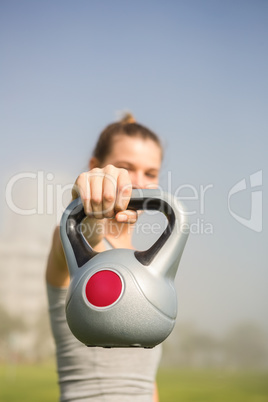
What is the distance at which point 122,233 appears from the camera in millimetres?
1646

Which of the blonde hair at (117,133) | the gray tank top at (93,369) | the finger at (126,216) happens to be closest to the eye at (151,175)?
the blonde hair at (117,133)

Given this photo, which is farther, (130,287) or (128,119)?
(128,119)

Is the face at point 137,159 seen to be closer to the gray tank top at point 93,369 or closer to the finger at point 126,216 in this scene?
the gray tank top at point 93,369

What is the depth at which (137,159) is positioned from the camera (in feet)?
5.49

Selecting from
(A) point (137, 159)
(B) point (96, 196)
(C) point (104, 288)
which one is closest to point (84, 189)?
(B) point (96, 196)

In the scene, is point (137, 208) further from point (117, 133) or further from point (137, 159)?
point (117, 133)

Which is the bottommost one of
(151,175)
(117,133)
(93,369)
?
(93,369)

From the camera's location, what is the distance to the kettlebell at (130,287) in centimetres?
68

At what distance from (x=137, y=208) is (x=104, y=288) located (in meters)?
0.16

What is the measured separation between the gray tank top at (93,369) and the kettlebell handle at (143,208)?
24.7 inches

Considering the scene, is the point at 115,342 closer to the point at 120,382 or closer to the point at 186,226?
the point at 186,226

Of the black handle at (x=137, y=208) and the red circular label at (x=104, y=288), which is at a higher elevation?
the black handle at (x=137, y=208)

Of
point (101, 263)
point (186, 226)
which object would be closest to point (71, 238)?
point (101, 263)

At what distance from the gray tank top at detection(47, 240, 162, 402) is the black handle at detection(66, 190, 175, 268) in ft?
2.06
